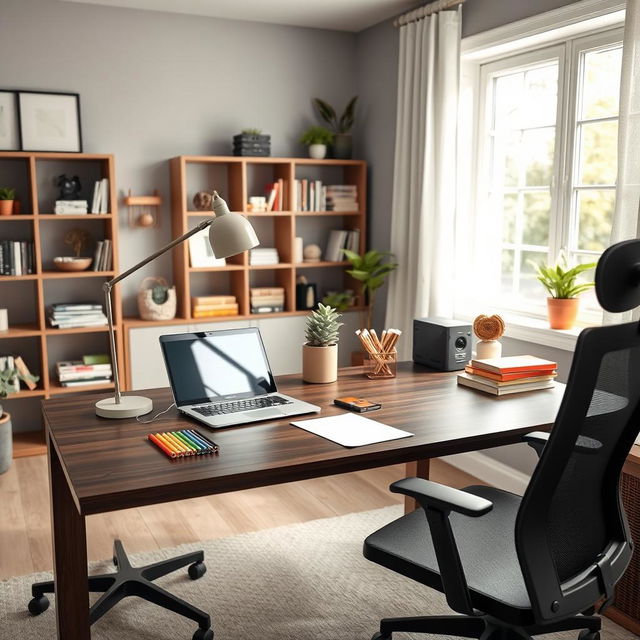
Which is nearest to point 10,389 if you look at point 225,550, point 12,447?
point 12,447

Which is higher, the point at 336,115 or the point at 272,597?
the point at 336,115

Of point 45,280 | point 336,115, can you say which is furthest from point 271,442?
point 336,115

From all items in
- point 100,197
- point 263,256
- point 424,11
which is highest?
point 424,11

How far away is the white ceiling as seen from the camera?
13.8ft

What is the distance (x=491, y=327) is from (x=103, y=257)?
250cm

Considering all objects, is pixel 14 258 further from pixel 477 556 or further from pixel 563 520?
pixel 563 520

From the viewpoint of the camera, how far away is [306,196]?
15.6 ft

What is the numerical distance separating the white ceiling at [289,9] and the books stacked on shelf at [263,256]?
1.45 m

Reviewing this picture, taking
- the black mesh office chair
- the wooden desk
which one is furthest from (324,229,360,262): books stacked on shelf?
the black mesh office chair

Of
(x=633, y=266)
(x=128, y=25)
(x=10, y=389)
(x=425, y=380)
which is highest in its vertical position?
(x=128, y=25)

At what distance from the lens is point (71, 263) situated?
4223mm

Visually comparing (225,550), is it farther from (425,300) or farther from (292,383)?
(425,300)

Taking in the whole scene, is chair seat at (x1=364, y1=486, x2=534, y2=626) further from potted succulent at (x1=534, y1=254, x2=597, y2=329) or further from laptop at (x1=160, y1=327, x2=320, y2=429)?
potted succulent at (x1=534, y1=254, x2=597, y2=329)

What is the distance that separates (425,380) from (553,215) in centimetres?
147
